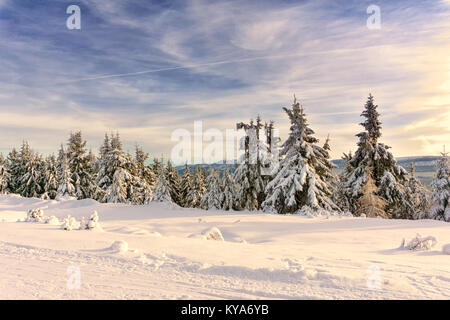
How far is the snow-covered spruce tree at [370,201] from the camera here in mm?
20391

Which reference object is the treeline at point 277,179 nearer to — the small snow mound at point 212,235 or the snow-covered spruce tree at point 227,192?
the snow-covered spruce tree at point 227,192

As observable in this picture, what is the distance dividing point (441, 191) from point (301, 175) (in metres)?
16.4

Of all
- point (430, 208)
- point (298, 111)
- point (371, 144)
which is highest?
point (298, 111)

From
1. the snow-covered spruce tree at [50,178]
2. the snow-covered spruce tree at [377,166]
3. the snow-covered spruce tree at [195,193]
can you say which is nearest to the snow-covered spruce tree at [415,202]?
the snow-covered spruce tree at [377,166]

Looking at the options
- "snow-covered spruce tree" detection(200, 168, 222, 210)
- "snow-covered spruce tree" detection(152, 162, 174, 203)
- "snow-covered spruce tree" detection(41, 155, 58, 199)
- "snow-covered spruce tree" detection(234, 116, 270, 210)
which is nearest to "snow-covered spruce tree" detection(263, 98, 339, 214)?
"snow-covered spruce tree" detection(234, 116, 270, 210)

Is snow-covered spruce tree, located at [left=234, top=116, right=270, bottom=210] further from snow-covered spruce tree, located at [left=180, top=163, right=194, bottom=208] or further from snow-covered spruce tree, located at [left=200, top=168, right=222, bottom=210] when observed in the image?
snow-covered spruce tree, located at [left=180, top=163, right=194, bottom=208]

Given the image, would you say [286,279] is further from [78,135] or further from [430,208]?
[78,135]

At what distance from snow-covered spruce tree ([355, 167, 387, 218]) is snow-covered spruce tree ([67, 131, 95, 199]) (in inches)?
1231

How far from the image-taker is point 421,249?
7738 mm

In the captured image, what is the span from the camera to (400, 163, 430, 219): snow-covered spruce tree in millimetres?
24509
